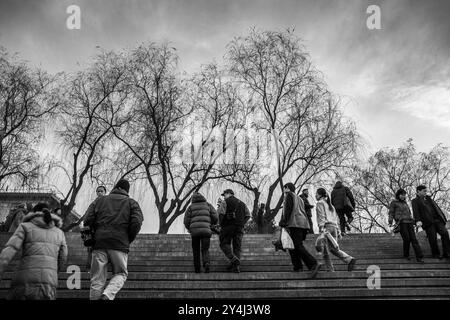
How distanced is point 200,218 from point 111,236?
3.17 metres

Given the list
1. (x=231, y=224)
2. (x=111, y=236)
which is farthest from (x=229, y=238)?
(x=111, y=236)

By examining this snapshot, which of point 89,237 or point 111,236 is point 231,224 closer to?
point 89,237

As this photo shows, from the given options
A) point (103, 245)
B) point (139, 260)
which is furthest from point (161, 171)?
point (103, 245)

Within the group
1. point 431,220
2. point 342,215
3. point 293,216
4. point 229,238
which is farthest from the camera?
point 342,215

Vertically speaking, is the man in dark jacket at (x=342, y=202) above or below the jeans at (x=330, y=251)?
above

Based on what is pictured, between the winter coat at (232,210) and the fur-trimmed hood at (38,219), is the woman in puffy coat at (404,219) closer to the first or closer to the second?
the winter coat at (232,210)

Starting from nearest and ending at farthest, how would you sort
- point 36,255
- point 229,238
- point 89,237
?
point 36,255, point 89,237, point 229,238

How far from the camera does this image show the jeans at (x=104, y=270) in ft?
18.2

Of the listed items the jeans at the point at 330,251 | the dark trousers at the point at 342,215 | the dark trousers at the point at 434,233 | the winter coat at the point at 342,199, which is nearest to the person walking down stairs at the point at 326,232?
the jeans at the point at 330,251

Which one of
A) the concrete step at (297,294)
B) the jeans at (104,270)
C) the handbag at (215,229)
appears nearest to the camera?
the jeans at (104,270)

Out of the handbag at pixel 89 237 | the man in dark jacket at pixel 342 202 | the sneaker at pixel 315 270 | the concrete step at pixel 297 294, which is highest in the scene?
the man in dark jacket at pixel 342 202

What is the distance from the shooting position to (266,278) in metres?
7.83

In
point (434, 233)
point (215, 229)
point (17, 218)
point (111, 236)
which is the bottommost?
point (434, 233)

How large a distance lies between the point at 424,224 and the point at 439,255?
0.73 meters
